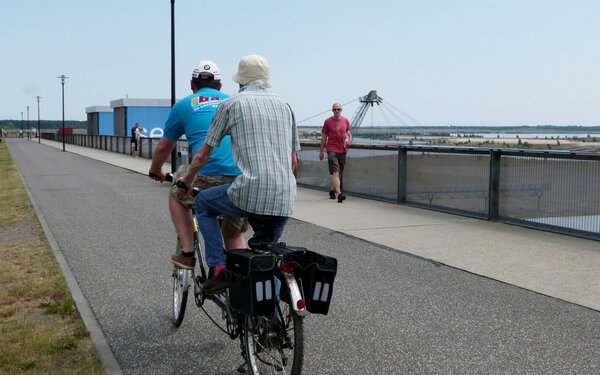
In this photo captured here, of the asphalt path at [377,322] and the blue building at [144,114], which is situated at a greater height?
the blue building at [144,114]

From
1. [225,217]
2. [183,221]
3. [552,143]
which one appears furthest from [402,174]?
[552,143]

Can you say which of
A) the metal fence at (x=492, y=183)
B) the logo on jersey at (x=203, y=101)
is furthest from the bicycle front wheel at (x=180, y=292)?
the metal fence at (x=492, y=183)

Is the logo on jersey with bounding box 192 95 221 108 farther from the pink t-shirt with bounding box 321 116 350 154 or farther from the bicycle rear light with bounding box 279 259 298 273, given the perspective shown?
the pink t-shirt with bounding box 321 116 350 154

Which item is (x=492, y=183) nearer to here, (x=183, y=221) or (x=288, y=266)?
(x=183, y=221)

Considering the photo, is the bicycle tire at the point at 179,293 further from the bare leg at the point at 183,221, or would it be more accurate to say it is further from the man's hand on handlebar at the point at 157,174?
the man's hand on handlebar at the point at 157,174

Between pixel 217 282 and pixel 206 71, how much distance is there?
137 cm

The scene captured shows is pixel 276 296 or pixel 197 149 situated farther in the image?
pixel 197 149

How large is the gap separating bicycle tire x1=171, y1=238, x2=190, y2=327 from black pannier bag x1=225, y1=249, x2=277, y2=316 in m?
1.52

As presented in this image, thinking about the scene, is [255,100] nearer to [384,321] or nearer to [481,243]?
[384,321]

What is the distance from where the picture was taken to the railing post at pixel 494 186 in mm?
10727

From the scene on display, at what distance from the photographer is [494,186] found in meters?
10.8

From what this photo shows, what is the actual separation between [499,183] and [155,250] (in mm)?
5081

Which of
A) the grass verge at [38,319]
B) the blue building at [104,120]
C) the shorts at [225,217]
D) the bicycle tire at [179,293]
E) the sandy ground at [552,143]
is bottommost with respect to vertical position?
the grass verge at [38,319]

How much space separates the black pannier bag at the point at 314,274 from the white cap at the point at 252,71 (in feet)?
3.53
